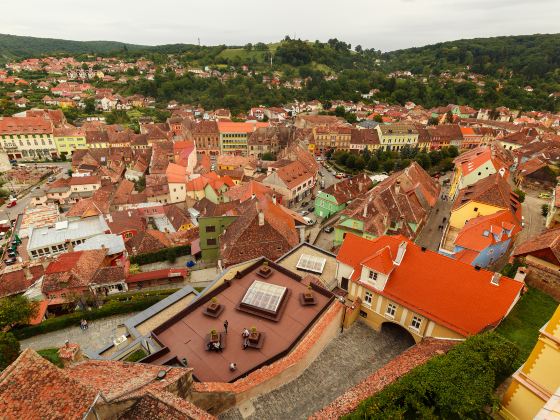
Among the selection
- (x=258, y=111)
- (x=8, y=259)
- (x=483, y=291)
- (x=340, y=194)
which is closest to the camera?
(x=483, y=291)

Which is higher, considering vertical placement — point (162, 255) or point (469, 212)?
point (469, 212)

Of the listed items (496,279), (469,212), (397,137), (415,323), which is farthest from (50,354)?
(397,137)

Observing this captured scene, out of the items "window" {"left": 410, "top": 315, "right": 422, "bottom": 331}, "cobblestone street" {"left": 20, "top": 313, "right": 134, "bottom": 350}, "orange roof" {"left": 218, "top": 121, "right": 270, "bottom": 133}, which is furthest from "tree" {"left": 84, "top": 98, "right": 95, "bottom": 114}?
"window" {"left": 410, "top": 315, "right": 422, "bottom": 331}

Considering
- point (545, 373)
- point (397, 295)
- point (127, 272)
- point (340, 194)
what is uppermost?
point (545, 373)

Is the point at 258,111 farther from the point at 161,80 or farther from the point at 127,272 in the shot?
the point at 127,272

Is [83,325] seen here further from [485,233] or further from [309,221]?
[485,233]

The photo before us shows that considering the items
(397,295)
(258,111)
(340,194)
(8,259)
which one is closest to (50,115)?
(258,111)

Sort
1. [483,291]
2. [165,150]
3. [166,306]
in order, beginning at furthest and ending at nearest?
1. [165,150]
2. [166,306]
3. [483,291]

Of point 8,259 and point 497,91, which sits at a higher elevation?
point 497,91

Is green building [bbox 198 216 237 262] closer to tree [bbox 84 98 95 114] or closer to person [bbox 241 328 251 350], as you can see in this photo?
person [bbox 241 328 251 350]
